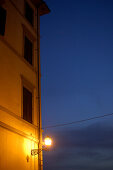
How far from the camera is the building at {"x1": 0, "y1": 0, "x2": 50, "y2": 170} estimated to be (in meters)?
12.4

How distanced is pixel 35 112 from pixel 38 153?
8.13 feet

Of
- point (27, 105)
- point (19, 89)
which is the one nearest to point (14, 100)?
point (19, 89)

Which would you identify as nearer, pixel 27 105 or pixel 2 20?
pixel 2 20

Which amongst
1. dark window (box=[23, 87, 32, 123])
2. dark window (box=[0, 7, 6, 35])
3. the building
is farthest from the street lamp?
dark window (box=[0, 7, 6, 35])

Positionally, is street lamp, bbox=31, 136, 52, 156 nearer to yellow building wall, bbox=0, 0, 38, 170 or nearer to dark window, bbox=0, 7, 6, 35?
yellow building wall, bbox=0, 0, 38, 170

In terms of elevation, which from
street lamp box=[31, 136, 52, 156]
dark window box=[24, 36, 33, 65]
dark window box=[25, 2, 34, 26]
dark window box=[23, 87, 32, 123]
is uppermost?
dark window box=[25, 2, 34, 26]

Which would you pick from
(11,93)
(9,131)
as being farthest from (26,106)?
(9,131)

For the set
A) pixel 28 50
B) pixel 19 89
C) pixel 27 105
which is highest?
pixel 28 50

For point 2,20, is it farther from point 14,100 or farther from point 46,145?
point 46,145

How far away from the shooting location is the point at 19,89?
46.9ft

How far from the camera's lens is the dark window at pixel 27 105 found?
48.0 ft

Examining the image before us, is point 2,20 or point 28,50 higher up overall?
point 2,20

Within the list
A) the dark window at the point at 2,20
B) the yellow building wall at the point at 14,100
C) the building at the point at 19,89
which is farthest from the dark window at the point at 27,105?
the dark window at the point at 2,20

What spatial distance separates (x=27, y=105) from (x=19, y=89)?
1.23 m
